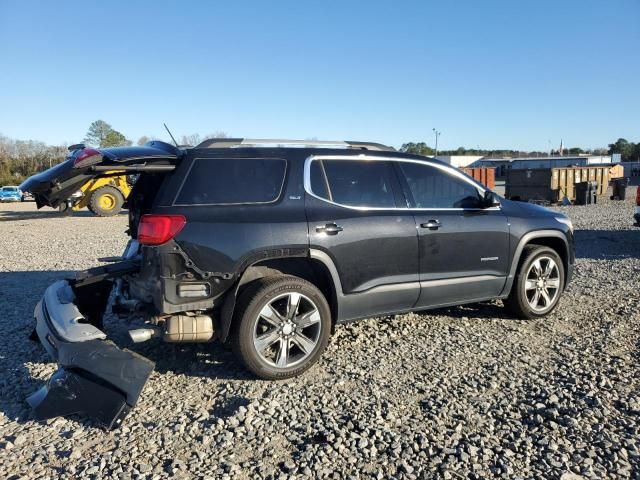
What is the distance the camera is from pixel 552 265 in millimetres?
5676

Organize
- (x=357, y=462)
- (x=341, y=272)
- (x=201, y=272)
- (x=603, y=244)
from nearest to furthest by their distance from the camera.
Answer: (x=357, y=462), (x=201, y=272), (x=341, y=272), (x=603, y=244)

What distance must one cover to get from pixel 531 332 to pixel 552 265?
909 mm

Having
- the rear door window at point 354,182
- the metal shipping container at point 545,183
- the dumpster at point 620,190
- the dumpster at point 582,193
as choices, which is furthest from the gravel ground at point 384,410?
the dumpster at point 620,190

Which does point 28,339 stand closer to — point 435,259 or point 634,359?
point 435,259

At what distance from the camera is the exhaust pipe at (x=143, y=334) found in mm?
3914

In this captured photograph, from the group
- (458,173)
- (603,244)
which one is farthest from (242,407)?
(603,244)

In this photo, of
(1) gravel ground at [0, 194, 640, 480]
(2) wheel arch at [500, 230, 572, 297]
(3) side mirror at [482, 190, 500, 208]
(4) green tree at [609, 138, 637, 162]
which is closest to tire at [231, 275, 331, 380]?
(1) gravel ground at [0, 194, 640, 480]

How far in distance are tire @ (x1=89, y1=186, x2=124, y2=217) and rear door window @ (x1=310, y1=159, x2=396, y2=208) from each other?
17.9 meters

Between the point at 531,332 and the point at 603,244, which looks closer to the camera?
the point at 531,332

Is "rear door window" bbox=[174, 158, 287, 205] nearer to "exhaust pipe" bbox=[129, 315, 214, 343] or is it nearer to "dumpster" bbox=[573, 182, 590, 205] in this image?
"exhaust pipe" bbox=[129, 315, 214, 343]

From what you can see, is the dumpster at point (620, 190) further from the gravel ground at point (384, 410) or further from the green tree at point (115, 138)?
the green tree at point (115, 138)

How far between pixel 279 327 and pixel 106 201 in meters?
18.7

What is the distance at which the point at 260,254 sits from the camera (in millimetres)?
4078

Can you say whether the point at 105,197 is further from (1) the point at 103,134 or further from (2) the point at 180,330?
(1) the point at 103,134
